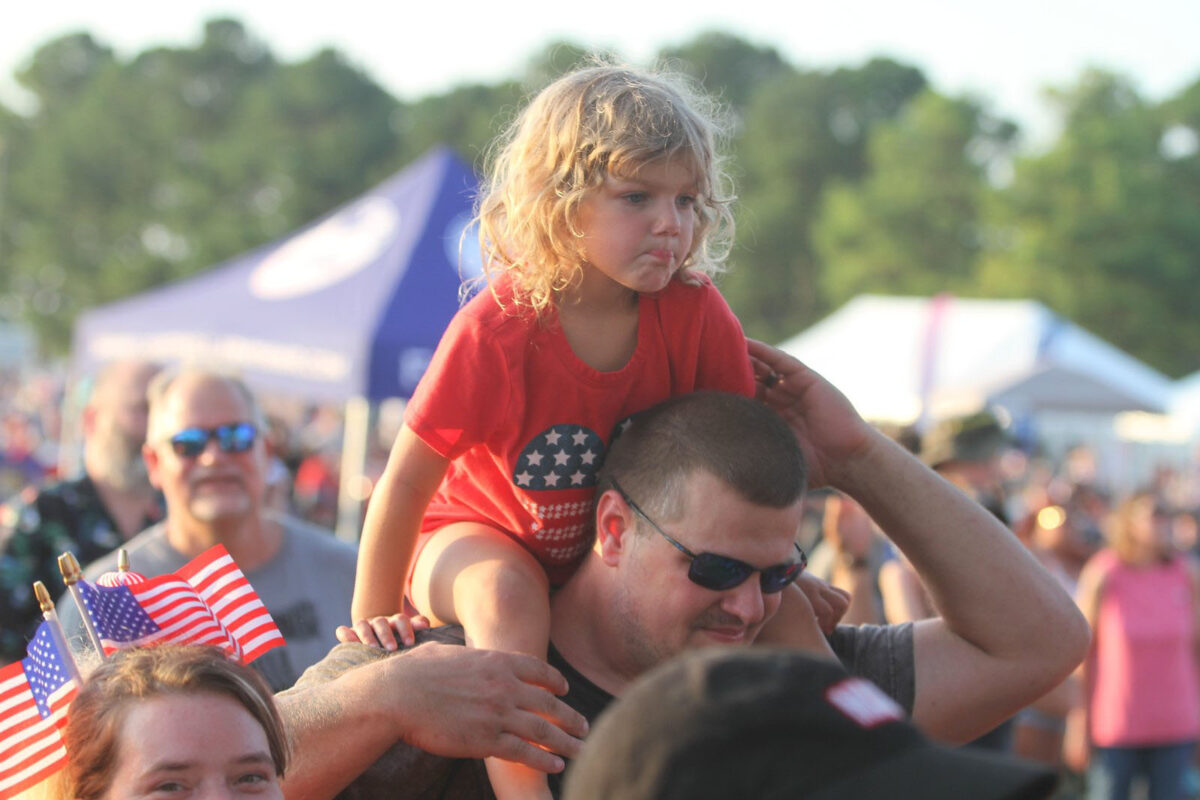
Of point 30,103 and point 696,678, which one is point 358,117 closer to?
point 30,103

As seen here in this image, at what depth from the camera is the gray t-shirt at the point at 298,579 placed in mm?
4008

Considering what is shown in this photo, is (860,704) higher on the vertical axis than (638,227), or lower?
lower

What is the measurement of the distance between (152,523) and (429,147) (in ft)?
192

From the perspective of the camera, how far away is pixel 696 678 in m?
1.09

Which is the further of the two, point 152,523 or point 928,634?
point 152,523

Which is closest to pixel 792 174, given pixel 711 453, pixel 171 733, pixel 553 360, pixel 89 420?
pixel 89 420

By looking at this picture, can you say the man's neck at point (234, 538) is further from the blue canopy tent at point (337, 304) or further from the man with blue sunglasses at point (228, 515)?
the blue canopy tent at point (337, 304)

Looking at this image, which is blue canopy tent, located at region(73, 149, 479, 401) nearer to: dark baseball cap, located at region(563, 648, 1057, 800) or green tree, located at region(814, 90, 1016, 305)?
dark baseball cap, located at region(563, 648, 1057, 800)

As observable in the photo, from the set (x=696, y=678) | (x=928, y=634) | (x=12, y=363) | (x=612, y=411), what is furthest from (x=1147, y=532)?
(x=12, y=363)

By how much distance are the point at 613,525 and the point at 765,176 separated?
186 feet

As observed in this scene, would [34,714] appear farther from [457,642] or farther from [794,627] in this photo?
[794,627]

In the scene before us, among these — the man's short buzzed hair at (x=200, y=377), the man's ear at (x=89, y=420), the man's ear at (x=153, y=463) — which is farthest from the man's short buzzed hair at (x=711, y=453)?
the man's ear at (x=89, y=420)

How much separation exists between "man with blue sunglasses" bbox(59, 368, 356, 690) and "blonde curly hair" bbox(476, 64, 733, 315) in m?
1.82

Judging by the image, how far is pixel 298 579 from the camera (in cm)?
426
